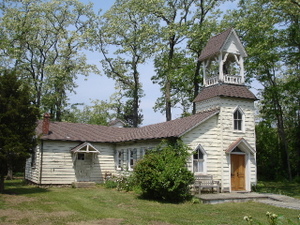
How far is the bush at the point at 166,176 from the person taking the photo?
1700 cm

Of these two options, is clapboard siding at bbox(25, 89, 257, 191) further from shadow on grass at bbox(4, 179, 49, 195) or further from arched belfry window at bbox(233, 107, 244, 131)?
shadow on grass at bbox(4, 179, 49, 195)

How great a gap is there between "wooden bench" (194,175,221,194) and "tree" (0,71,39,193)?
380 inches

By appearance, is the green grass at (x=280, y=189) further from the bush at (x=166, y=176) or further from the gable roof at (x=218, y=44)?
Answer: the gable roof at (x=218, y=44)

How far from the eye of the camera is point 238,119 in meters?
21.2

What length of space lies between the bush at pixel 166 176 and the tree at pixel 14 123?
6.50 metres

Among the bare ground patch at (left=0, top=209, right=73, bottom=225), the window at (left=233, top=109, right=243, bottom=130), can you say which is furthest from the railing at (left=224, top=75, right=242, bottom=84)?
the bare ground patch at (left=0, top=209, right=73, bottom=225)

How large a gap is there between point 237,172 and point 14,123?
530 inches

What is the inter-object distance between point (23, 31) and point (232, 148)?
89.6 feet

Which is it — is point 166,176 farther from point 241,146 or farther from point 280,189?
point 280,189

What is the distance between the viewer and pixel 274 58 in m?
31.8

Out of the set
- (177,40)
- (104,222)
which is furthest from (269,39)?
(104,222)

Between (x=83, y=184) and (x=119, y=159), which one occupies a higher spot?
(x=119, y=159)

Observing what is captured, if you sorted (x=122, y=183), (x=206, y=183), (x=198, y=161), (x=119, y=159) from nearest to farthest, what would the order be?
(x=206, y=183) → (x=198, y=161) → (x=122, y=183) → (x=119, y=159)

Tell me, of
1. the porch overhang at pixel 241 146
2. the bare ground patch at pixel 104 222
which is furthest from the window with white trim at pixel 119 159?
the bare ground patch at pixel 104 222
